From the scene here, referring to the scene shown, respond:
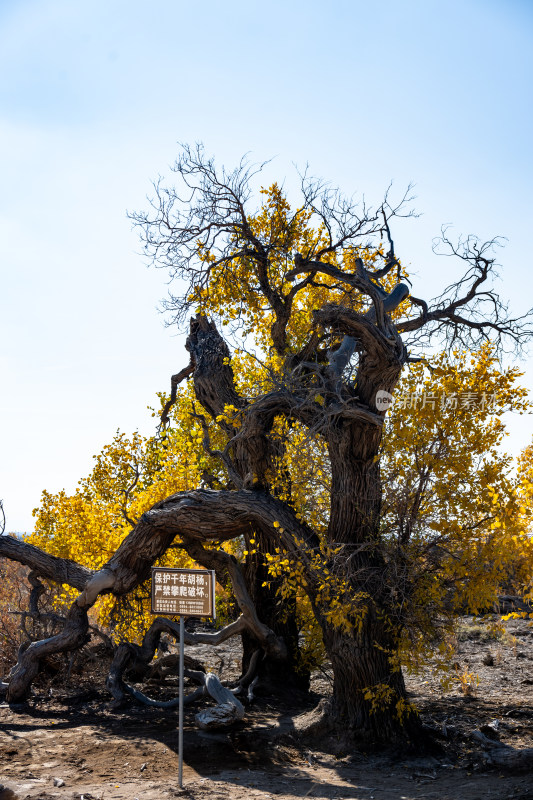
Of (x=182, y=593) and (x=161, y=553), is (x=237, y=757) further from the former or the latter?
(x=161, y=553)

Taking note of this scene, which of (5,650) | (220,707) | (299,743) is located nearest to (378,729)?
(299,743)

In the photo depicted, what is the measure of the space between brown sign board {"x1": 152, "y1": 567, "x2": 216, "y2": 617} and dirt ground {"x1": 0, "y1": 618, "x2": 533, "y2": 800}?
1666 mm

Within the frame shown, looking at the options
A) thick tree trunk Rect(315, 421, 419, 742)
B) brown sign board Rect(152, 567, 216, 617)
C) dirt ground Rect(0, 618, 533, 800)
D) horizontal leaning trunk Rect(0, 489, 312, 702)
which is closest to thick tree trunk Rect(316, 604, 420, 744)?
thick tree trunk Rect(315, 421, 419, 742)

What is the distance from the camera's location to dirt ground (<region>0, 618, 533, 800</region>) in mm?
7234

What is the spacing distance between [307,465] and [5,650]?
24.3 feet

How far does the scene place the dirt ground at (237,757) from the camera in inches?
285

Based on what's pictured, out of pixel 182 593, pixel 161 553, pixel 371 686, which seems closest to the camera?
pixel 182 593

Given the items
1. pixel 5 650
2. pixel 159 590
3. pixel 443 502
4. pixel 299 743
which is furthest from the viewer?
pixel 5 650

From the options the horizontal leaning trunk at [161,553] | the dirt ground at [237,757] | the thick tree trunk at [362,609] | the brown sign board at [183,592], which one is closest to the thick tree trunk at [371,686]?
the thick tree trunk at [362,609]

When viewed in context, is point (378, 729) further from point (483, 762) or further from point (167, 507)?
point (167, 507)

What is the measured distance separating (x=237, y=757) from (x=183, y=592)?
223 centimetres

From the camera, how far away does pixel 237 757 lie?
8555 mm

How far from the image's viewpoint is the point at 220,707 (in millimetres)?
9227

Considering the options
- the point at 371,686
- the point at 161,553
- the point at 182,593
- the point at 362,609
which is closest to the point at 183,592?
the point at 182,593
